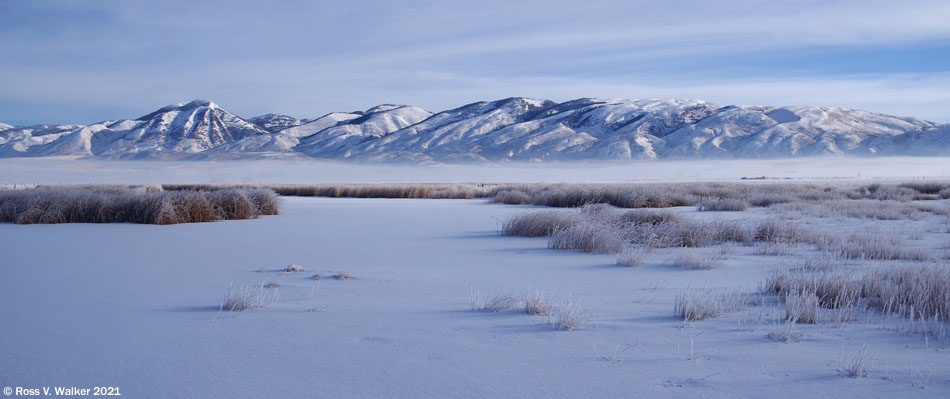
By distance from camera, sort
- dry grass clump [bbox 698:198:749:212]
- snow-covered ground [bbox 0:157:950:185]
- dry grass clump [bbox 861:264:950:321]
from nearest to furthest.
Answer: dry grass clump [bbox 861:264:950:321] → dry grass clump [bbox 698:198:749:212] → snow-covered ground [bbox 0:157:950:185]

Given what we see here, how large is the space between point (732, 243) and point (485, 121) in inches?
4021

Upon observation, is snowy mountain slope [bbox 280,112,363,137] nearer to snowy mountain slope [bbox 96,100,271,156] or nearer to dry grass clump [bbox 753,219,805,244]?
snowy mountain slope [bbox 96,100,271,156]

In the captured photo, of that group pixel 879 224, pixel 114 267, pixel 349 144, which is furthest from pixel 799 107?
pixel 114 267

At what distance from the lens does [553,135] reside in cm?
9619

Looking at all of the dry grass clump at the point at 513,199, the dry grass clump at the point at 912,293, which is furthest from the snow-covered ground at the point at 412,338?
the dry grass clump at the point at 513,199

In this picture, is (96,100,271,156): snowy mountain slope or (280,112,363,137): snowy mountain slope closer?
(96,100,271,156): snowy mountain slope

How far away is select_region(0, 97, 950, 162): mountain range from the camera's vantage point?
282 feet

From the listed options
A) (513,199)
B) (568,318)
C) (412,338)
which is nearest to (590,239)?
(568,318)

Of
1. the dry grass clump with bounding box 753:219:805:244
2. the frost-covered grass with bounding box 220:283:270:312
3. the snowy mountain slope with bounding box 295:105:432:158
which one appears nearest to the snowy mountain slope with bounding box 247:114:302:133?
the snowy mountain slope with bounding box 295:105:432:158

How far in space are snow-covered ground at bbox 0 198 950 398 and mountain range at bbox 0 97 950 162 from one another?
83.2m

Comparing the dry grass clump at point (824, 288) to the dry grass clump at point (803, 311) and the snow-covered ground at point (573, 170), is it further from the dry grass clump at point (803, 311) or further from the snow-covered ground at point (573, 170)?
the snow-covered ground at point (573, 170)

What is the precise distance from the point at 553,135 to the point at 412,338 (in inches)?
3699

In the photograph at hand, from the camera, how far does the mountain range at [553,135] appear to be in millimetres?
85875

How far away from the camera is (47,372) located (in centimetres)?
290
